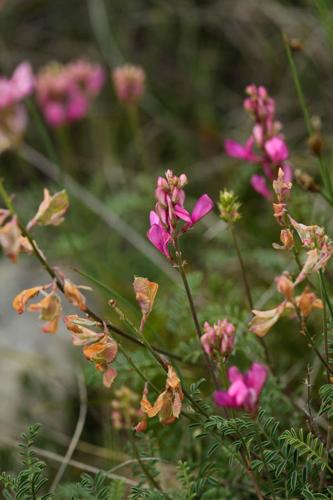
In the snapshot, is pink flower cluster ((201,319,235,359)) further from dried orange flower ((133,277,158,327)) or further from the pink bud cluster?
the pink bud cluster

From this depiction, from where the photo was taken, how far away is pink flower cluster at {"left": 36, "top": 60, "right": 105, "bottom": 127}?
106 inches

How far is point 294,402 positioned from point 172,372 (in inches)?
18.4

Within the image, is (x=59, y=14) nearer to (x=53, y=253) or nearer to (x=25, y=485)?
(x=53, y=253)

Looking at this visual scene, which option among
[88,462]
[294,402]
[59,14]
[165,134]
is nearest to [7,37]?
[59,14]

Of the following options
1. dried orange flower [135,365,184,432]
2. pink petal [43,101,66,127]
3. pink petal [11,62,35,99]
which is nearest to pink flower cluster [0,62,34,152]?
pink petal [11,62,35,99]

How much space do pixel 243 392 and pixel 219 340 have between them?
0.08 meters

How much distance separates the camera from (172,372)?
1024 millimetres

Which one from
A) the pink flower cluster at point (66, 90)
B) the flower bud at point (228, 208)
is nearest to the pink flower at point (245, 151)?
the flower bud at point (228, 208)

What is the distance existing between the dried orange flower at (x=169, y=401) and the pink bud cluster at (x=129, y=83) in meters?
1.59

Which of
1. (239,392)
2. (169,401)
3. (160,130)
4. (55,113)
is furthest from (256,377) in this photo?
(160,130)

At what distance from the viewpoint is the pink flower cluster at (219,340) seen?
3.59ft

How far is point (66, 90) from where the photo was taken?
9.03ft

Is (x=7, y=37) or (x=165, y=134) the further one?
(x=7, y=37)

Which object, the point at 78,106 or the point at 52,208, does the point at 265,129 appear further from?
the point at 78,106
